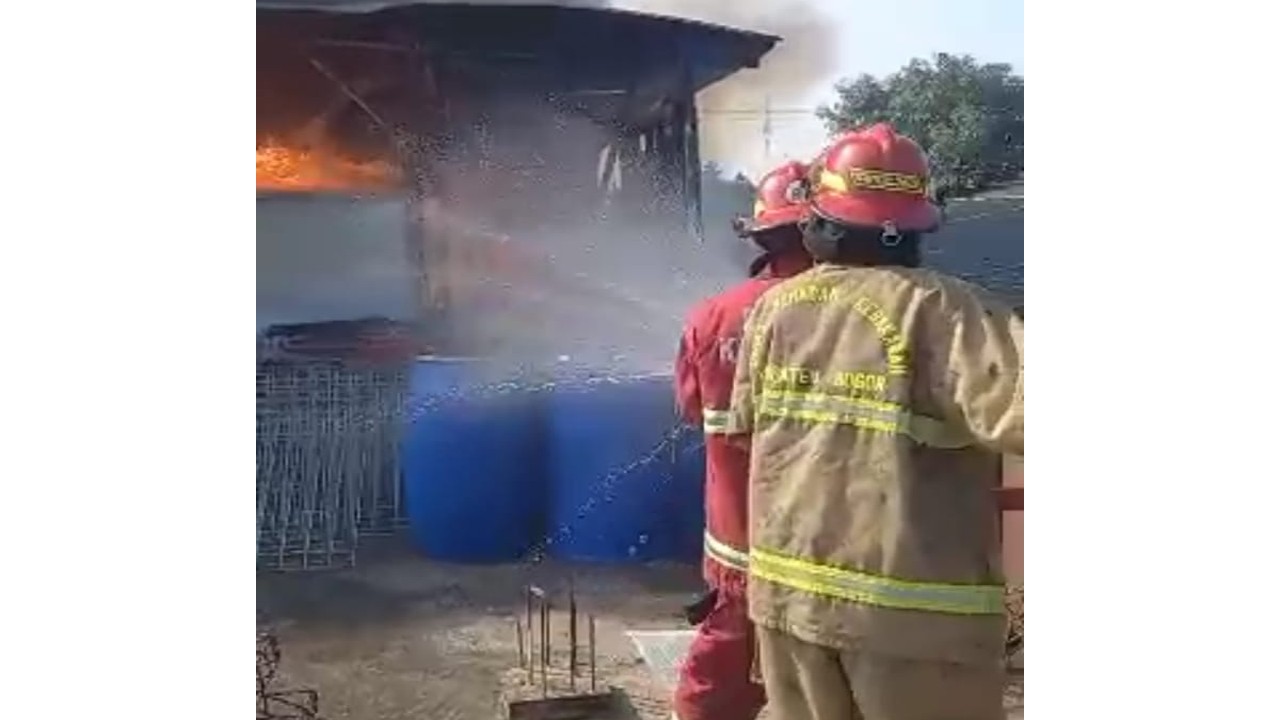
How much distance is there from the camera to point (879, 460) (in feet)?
5.18

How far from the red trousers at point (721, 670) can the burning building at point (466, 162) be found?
13.6 inches

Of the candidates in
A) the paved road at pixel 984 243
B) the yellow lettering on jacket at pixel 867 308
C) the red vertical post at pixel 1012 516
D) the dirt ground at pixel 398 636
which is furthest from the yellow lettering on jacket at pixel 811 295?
the dirt ground at pixel 398 636

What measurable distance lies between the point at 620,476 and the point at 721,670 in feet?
0.82

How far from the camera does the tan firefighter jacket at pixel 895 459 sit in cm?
154

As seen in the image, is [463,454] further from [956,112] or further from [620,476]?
[956,112]

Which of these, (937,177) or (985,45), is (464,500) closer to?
(937,177)

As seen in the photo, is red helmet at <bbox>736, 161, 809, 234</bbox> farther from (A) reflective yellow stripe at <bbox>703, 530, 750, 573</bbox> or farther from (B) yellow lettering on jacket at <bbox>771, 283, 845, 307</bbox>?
(A) reflective yellow stripe at <bbox>703, 530, 750, 573</bbox>

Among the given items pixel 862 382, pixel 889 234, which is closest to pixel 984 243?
pixel 889 234

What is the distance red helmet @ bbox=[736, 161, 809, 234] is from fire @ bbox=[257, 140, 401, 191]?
387mm

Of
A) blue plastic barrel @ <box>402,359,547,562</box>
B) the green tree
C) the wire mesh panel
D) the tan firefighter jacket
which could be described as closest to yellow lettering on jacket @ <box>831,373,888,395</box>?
the tan firefighter jacket

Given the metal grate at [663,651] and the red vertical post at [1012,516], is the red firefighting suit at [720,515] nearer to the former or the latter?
the metal grate at [663,651]

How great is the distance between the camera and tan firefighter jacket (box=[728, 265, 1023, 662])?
60.6 inches
